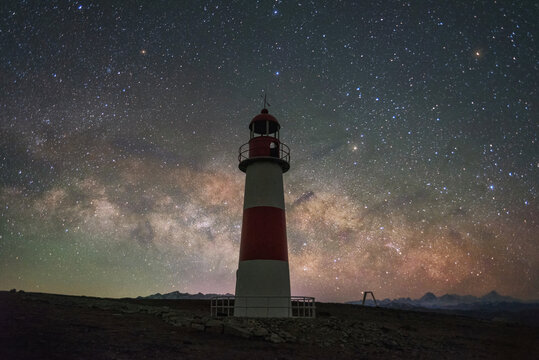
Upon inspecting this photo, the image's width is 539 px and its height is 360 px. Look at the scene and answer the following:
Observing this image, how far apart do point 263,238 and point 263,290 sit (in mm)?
2497

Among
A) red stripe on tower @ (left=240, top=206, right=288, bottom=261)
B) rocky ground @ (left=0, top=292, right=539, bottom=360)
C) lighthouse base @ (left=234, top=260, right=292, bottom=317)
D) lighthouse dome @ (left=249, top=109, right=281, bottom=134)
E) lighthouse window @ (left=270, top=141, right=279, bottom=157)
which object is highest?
lighthouse dome @ (left=249, top=109, right=281, bottom=134)

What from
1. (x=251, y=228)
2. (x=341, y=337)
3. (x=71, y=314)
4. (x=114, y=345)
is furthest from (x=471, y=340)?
(x=71, y=314)

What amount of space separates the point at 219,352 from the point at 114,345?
10.3ft

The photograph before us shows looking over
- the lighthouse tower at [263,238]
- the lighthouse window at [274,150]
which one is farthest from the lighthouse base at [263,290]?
the lighthouse window at [274,150]

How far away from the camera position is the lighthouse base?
18141 millimetres

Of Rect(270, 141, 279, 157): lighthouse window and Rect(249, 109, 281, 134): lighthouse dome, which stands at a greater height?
Rect(249, 109, 281, 134): lighthouse dome

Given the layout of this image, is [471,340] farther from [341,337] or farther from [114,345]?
[114,345]

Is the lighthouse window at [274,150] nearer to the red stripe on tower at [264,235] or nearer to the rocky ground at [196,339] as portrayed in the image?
the red stripe on tower at [264,235]

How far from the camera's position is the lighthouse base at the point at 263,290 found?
59.5ft

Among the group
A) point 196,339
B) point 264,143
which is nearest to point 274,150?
point 264,143

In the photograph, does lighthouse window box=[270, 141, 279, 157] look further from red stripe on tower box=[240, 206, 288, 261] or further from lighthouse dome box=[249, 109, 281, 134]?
red stripe on tower box=[240, 206, 288, 261]

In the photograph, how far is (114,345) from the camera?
1128cm

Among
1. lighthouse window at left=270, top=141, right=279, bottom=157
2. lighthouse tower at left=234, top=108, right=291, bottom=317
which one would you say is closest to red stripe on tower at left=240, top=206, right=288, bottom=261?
lighthouse tower at left=234, top=108, right=291, bottom=317

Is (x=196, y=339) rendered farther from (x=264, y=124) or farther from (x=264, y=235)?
(x=264, y=124)
